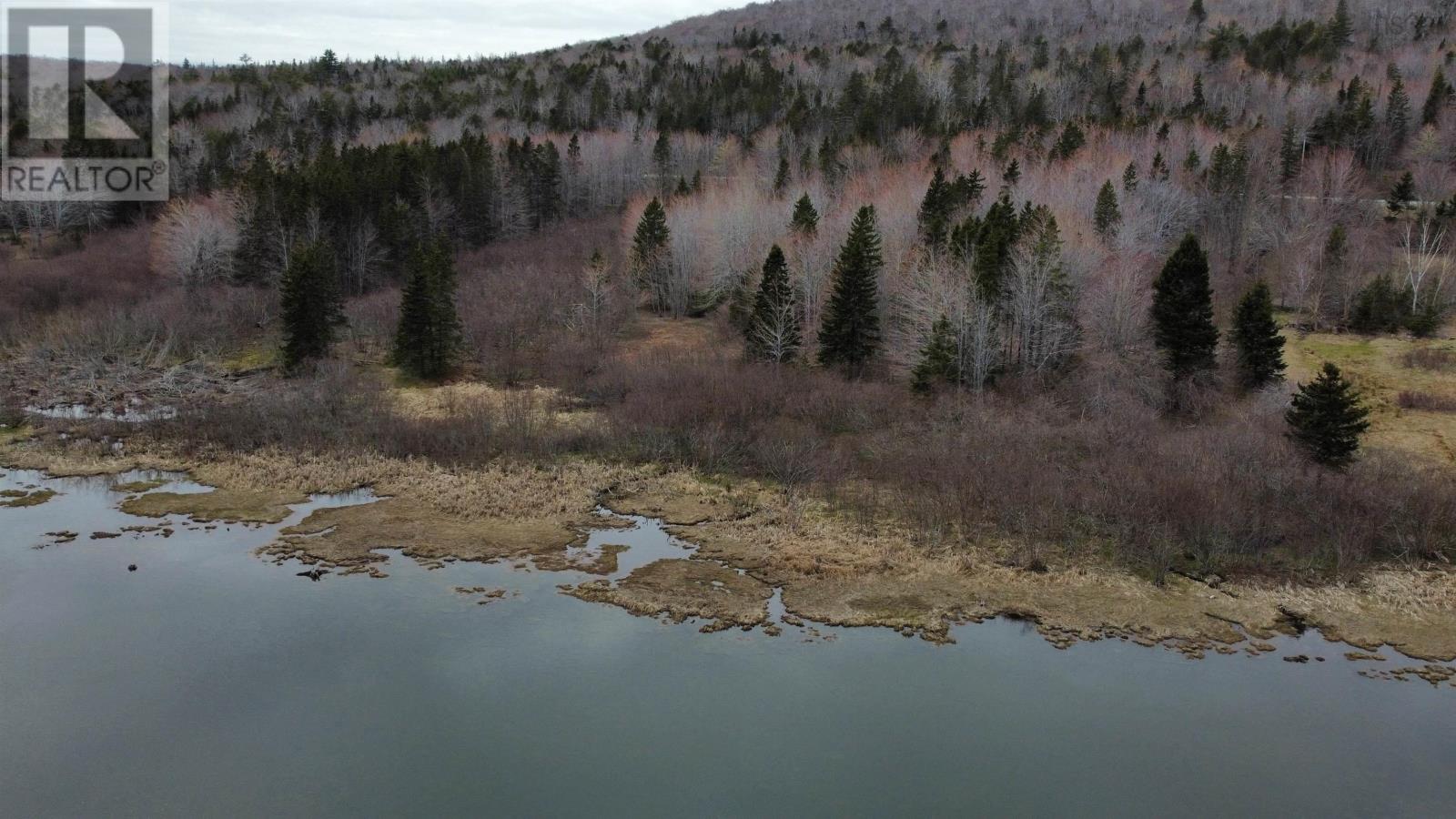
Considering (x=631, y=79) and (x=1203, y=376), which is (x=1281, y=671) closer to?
(x=1203, y=376)

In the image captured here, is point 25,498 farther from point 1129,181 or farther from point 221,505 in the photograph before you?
point 1129,181

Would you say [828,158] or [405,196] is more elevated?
[828,158]

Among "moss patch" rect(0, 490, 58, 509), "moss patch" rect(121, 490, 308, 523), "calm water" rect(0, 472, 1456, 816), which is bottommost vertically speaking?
"calm water" rect(0, 472, 1456, 816)

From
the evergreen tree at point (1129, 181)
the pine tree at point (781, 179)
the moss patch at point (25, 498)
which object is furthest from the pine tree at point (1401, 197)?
the moss patch at point (25, 498)

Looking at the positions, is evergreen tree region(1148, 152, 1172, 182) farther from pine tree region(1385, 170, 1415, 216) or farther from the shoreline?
the shoreline

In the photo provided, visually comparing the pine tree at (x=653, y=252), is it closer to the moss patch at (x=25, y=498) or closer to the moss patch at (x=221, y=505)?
the moss patch at (x=221, y=505)

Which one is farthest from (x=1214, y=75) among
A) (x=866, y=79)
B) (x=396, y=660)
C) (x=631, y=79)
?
(x=396, y=660)

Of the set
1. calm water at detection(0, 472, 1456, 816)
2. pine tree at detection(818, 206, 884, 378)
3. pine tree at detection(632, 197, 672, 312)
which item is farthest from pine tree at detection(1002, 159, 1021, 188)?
calm water at detection(0, 472, 1456, 816)
